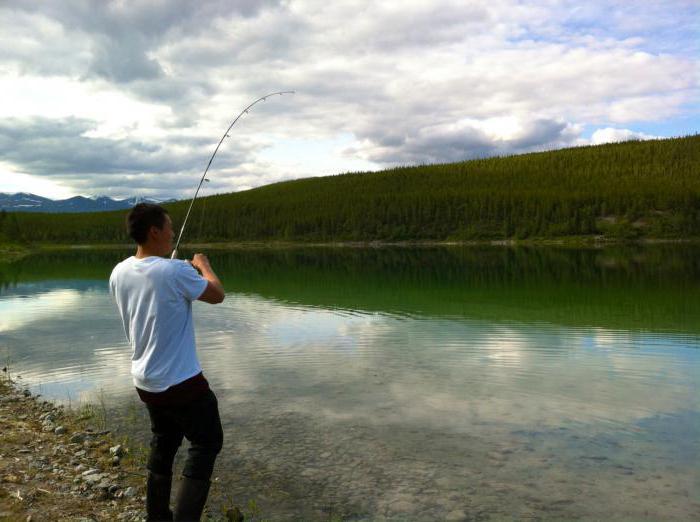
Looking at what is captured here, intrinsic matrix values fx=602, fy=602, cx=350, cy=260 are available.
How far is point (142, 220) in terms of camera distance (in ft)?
18.1

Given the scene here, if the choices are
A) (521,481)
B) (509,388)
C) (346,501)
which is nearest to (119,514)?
(346,501)

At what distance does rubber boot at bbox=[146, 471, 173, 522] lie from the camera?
6.02 metres

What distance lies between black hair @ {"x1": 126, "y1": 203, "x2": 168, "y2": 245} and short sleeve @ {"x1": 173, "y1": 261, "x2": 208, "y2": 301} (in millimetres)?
484

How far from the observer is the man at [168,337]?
5355 mm

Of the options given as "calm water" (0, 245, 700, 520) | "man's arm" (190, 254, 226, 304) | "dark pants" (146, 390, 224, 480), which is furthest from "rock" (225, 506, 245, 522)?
"man's arm" (190, 254, 226, 304)

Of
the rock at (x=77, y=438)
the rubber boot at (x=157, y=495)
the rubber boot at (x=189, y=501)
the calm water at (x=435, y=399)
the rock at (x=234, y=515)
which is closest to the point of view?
the rubber boot at (x=189, y=501)

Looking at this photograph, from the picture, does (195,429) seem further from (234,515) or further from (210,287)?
(234,515)

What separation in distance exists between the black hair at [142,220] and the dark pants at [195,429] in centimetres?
158

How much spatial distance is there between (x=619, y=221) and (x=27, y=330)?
158 m

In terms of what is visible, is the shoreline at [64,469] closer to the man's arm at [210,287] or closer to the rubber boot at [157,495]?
the rubber boot at [157,495]

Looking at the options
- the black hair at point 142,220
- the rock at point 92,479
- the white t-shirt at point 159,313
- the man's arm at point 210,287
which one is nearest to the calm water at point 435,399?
the rock at point 92,479

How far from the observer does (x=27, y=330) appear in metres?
25.4

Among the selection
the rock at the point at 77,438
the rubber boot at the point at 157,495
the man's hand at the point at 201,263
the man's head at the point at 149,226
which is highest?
the man's head at the point at 149,226

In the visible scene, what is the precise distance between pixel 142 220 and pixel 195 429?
6.53ft
